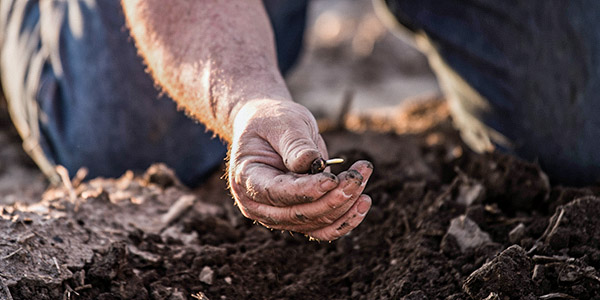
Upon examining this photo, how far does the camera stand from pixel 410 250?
1.46m

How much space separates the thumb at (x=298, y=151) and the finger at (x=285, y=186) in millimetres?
19

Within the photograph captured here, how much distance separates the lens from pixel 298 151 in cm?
108

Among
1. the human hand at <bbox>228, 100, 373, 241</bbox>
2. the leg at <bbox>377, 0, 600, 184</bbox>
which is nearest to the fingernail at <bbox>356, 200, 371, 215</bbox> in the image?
the human hand at <bbox>228, 100, 373, 241</bbox>

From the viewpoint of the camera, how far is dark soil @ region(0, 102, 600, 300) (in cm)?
127

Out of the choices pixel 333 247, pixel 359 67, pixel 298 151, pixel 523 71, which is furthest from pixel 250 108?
pixel 359 67

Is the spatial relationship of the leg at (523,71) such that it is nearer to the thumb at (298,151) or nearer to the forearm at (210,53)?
the forearm at (210,53)

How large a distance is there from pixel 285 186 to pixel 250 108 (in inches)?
9.3

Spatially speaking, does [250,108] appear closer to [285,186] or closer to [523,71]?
[285,186]

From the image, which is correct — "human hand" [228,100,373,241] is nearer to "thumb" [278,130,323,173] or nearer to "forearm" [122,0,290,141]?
"thumb" [278,130,323,173]

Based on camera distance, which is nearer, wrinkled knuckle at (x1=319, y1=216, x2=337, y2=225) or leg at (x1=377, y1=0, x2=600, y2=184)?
wrinkled knuckle at (x1=319, y1=216, x2=337, y2=225)

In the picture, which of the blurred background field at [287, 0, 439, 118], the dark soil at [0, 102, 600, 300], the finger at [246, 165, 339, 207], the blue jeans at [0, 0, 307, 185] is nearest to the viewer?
the finger at [246, 165, 339, 207]

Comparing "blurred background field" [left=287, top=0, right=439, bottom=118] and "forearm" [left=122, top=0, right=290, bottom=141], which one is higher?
"forearm" [left=122, top=0, right=290, bottom=141]

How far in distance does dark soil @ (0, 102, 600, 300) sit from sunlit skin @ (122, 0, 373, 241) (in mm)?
287

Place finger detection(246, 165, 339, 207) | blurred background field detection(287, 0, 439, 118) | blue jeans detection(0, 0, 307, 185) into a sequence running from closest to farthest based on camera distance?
finger detection(246, 165, 339, 207) → blue jeans detection(0, 0, 307, 185) → blurred background field detection(287, 0, 439, 118)
